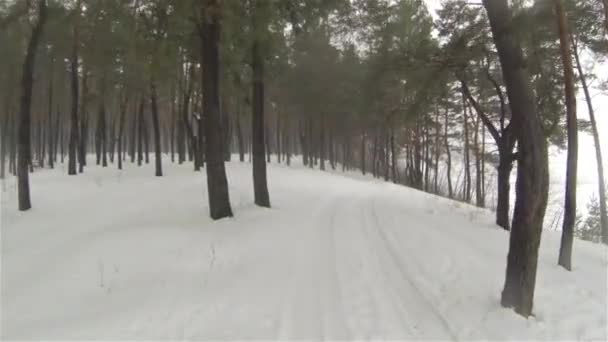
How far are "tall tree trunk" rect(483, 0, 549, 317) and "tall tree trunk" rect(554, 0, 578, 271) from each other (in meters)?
3.70

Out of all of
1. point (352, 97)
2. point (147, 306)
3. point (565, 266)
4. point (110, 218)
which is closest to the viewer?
point (147, 306)

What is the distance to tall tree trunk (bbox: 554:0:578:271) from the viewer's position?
8.80 meters

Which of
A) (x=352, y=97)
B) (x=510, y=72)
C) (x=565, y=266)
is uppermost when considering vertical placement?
(x=352, y=97)

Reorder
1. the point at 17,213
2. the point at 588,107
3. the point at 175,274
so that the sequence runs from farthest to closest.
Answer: the point at 588,107
the point at 17,213
the point at 175,274

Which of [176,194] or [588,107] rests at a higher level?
[588,107]

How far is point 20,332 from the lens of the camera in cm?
550

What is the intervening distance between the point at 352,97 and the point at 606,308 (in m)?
27.0

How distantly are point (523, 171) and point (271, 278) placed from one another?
4075mm

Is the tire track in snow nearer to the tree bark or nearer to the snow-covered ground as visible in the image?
the snow-covered ground

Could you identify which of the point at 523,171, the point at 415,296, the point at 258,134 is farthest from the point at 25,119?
the point at 523,171

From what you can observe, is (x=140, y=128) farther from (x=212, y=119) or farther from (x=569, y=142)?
(x=569, y=142)

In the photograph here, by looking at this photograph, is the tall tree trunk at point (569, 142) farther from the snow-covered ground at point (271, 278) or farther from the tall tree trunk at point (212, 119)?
the tall tree trunk at point (212, 119)

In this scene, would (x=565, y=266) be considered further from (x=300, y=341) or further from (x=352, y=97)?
(x=352, y=97)

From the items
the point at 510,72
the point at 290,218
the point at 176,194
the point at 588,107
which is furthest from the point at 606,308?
the point at 176,194
